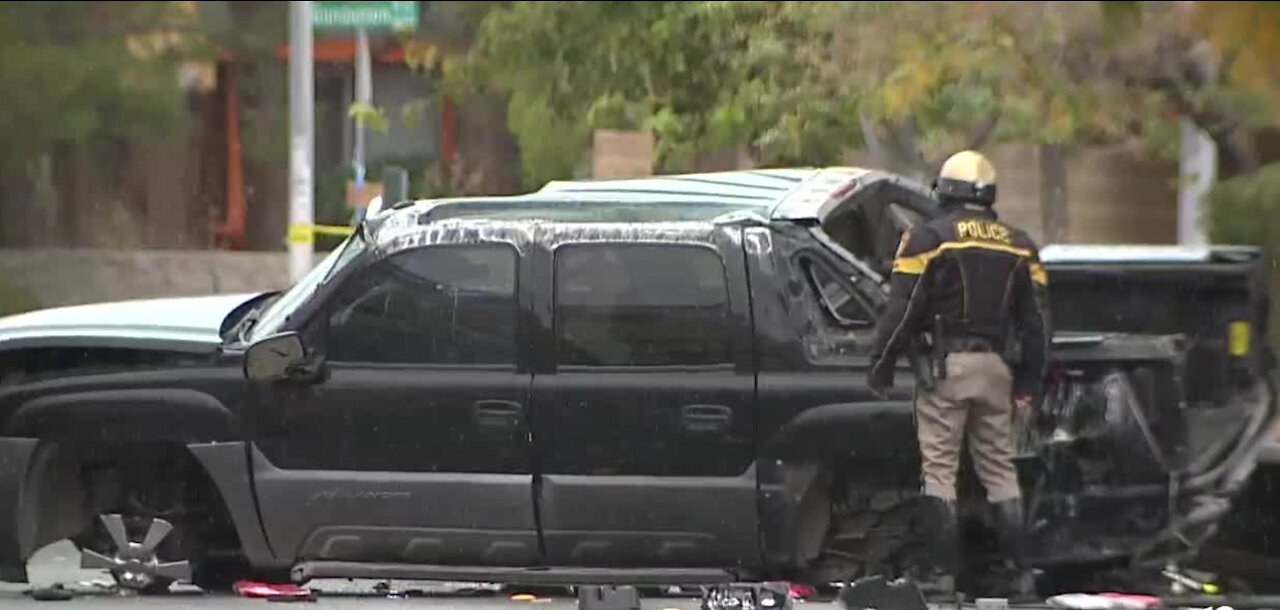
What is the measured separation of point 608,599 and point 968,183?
1.96m

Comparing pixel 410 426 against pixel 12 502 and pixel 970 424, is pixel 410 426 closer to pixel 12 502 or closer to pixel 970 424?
pixel 12 502

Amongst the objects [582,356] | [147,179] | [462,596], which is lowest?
[462,596]

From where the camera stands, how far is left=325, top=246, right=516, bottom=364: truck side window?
6.88 m

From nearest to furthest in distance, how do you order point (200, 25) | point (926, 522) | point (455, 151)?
point (926, 522) → point (200, 25) → point (455, 151)

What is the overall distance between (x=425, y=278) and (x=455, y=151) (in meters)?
15.7

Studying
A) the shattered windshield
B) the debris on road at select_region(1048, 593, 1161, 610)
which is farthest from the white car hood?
the debris on road at select_region(1048, 593, 1161, 610)

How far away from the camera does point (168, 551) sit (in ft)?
23.2

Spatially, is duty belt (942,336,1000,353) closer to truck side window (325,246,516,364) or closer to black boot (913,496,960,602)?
black boot (913,496,960,602)

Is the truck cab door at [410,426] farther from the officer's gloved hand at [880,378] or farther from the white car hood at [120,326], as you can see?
the officer's gloved hand at [880,378]

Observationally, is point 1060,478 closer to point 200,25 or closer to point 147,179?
point 200,25

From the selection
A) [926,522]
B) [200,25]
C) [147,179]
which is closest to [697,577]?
[926,522]

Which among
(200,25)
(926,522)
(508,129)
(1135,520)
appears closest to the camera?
(926,522)

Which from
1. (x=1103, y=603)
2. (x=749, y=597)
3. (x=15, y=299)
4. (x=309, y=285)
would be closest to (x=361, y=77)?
(x=15, y=299)

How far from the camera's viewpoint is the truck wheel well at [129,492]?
23.1 ft
